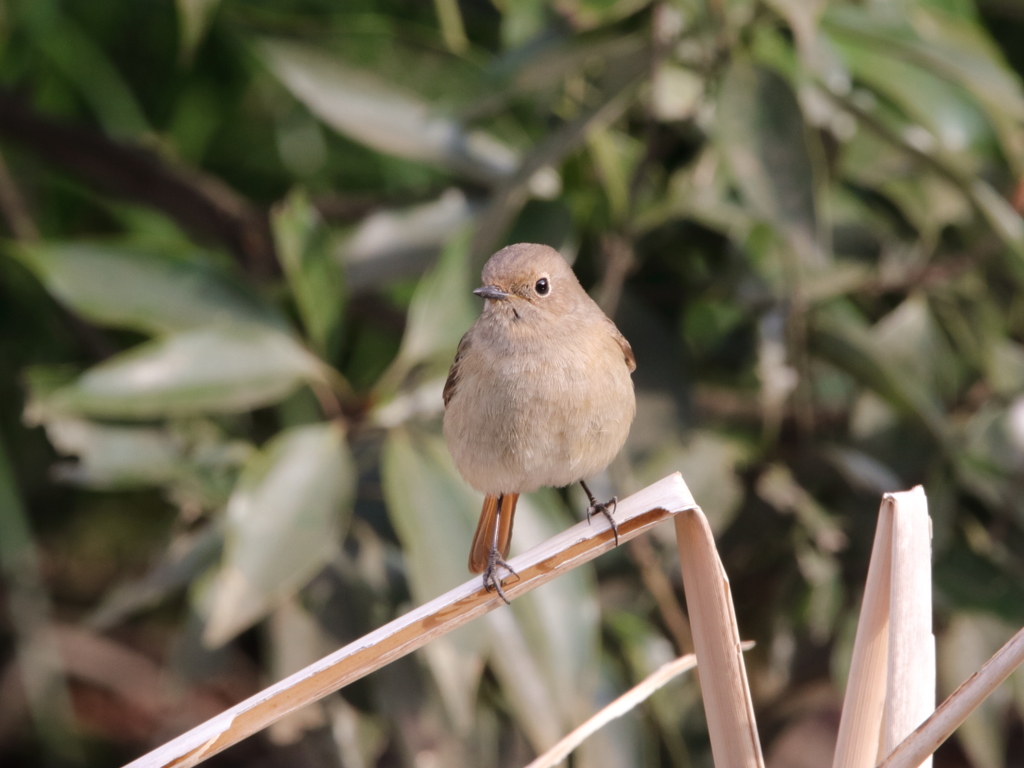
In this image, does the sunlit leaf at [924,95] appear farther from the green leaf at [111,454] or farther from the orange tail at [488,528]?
the green leaf at [111,454]

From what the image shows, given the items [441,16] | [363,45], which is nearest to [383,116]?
[363,45]

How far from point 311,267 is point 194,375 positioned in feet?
1.19

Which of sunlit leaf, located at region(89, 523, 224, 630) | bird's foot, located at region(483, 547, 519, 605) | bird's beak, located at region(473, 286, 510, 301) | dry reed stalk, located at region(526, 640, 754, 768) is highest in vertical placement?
bird's beak, located at region(473, 286, 510, 301)

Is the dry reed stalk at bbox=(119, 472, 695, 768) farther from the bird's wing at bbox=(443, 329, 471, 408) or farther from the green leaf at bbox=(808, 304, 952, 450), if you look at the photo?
the green leaf at bbox=(808, 304, 952, 450)

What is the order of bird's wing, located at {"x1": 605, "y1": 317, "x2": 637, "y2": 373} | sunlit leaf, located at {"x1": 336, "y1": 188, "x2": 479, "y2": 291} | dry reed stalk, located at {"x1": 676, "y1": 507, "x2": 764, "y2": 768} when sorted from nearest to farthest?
dry reed stalk, located at {"x1": 676, "y1": 507, "x2": 764, "y2": 768} < bird's wing, located at {"x1": 605, "y1": 317, "x2": 637, "y2": 373} < sunlit leaf, located at {"x1": 336, "y1": 188, "x2": 479, "y2": 291}

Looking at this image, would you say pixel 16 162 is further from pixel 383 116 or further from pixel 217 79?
pixel 383 116

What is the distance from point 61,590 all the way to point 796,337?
2.95 meters

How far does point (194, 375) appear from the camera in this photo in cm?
255

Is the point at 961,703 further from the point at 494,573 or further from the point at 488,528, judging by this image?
the point at 488,528

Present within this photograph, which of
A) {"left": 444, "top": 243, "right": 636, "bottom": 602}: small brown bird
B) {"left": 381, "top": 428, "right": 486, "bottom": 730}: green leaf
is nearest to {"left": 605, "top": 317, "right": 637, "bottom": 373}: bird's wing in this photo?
{"left": 444, "top": 243, "right": 636, "bottom": 602}: small brown bird

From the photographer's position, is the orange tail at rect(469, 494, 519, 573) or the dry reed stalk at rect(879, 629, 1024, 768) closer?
the dry reed stalk at rect(879, 629, 1024, 768)

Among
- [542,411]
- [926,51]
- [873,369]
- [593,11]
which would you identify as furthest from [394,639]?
[593,11]

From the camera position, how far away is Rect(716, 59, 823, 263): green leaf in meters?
2.36

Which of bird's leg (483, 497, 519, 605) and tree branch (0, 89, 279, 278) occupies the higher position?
tree branch (0, 89, 279, 278)
